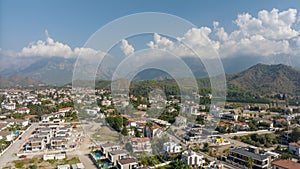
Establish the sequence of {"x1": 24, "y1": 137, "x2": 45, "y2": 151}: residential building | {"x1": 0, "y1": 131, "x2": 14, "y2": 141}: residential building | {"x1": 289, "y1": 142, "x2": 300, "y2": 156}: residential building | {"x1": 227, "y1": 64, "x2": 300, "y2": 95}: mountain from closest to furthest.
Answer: {"x1": 289, "y1": 142, "x2": 300, "y2": 156}: residential building → {"x1": 24, "y1": 137, "x2": 45, "y2": 151}: residential building → {"x1": 0, "y1": 131, "x2": 14, "y2": 141}: residential building → {"x1": 227, "y1": 64, "x2": 300, "y2": 95}: mountain

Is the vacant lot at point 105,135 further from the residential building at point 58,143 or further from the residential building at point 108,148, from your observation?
the residential building at point 58,143

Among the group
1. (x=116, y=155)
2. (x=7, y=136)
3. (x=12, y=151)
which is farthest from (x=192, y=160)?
(x=7, y=136)

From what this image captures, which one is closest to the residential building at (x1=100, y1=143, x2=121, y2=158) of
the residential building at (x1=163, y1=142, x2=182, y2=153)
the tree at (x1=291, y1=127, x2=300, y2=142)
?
the residential building at (x1=163, y1=142, x2=182, y2=153)

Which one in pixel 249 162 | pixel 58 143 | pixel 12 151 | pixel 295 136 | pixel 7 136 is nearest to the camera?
pixel 249 162

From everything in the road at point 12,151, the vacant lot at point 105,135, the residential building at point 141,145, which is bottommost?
the road at point 12,151

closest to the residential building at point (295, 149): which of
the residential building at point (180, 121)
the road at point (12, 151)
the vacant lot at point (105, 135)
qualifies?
the residential building at point (180, 121)

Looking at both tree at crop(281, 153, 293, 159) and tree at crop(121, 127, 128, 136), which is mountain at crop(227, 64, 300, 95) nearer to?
tree at crop(281, 153, 293, 159)

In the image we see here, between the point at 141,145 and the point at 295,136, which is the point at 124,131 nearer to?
the point at 141,145
